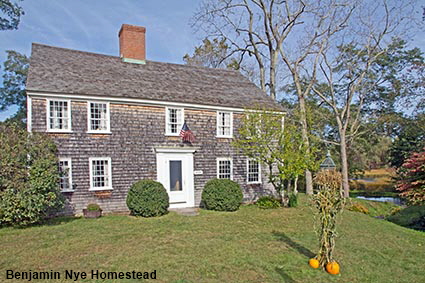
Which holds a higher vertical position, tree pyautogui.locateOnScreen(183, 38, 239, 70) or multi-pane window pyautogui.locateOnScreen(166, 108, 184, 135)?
tree pyautogui.locateOnScreen(183, 38, 239, 70)

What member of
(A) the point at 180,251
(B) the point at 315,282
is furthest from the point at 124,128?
(B) the point at 315,282

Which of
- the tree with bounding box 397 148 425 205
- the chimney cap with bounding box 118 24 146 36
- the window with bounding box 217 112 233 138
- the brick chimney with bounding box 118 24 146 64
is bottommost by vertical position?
the tree with bounding box 397 148 425 205

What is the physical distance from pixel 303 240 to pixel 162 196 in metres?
5.95

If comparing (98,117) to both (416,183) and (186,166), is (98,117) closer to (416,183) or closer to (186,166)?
(186,166)

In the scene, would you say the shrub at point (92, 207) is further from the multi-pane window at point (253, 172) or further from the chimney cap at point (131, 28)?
the chimney cap at point (131, 28)

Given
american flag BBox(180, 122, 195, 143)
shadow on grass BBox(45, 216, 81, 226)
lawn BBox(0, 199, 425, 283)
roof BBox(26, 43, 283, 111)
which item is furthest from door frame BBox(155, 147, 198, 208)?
shadow on grass BBox(45, 216, 81, 226)

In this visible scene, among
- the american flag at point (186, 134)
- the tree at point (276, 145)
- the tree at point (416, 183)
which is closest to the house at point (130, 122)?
the american flag at point (186, 134)

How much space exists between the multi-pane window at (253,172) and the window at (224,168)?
3.69ft

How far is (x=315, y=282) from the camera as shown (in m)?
6.52

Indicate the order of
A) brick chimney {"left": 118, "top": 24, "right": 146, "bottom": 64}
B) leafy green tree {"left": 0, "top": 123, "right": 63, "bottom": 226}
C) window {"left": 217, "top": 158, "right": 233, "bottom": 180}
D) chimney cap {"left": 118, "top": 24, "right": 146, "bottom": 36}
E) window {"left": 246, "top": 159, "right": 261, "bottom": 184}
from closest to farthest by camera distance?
leafy green tree {"left": 0, "top": 123, "right": 63, "bottom": 226}
window {"left": 217, "top": 158, "right": 233, "bottom": 180}
window {"left": 246, "top": 159, "right": 261, "bottom": 184}
chimney cap {"left": 118, "top": 24, "right": 146, "bottom": 36}
brick chimney {"left": 118, "top": 24, "right": 146, "bottom": 64}

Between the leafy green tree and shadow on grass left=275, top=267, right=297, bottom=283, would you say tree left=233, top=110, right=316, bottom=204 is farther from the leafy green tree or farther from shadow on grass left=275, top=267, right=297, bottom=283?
the leafy green tree

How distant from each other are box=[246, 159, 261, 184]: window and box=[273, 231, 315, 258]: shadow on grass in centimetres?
659

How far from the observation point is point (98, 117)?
13.8m

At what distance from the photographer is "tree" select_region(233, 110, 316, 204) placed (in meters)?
14.7
